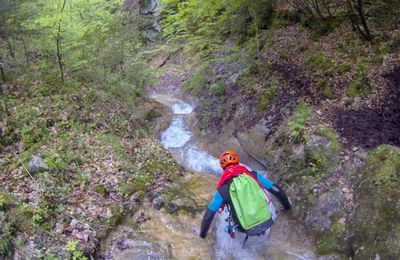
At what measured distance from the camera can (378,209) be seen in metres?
5.25

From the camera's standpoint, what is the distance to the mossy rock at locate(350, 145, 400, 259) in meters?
4.84

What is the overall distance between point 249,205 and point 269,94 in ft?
18.1

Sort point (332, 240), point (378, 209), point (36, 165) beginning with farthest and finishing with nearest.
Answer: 1. point (36, 165)
2. point (332, 240)
3. point (378, 209)

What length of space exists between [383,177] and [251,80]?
6349 millimetres

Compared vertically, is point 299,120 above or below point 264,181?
below

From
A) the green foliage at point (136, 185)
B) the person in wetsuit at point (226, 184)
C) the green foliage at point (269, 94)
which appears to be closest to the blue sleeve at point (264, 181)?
the person in wetsuit at point (226, 184)

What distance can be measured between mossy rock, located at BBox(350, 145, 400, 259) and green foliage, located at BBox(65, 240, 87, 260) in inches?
167

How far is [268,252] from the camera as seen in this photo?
19.4ft

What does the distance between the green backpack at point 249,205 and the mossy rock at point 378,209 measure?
5.04ft

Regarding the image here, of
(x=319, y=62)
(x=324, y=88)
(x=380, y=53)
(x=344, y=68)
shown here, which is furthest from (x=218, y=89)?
(x=380, y=53)

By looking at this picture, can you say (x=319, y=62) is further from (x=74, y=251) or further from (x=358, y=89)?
(x=74, y=251)

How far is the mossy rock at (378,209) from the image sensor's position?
484 centimetres

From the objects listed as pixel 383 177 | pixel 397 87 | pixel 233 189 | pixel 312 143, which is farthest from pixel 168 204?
pixel 397 87

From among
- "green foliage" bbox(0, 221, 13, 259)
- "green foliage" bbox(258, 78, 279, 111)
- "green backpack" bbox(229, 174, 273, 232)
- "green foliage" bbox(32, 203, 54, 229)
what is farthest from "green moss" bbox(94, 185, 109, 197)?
"green foliage" bbox(258, 78, 279, 111)
